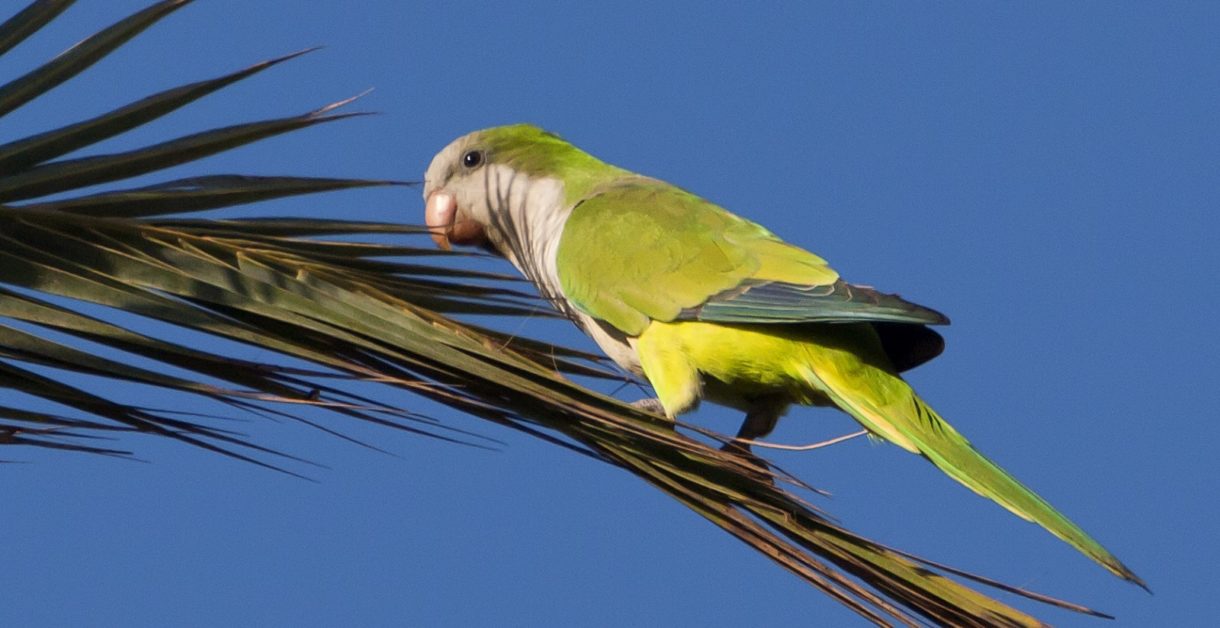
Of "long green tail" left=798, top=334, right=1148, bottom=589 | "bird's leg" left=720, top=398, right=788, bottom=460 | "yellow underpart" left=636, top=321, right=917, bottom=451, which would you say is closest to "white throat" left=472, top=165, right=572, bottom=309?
"yellow underpart" left=636, top=321, right=917, bottom=451

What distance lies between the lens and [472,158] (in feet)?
16.1

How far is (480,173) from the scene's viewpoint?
4.85 metres

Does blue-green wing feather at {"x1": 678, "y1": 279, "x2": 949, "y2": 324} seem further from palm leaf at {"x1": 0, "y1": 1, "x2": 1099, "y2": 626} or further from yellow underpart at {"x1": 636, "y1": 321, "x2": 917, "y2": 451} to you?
palm leaf at {"x1": 0, "y1": 1, "x2": 1099, "y2": 626}

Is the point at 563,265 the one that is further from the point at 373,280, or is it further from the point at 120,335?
the point at 120,335

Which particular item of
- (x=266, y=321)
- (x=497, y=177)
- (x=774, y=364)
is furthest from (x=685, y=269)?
(x=266, y=321)

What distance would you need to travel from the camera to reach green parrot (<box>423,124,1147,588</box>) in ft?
12.0

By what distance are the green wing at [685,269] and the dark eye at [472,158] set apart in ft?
1.80

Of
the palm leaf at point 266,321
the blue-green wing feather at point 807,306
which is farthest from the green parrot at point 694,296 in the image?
the palm leaf at point 266,321

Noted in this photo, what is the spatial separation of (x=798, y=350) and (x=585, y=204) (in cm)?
110

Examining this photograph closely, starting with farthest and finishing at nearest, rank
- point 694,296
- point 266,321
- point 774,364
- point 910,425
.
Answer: point 694,296 → point 774,364 → point 910,425 → point 266,321

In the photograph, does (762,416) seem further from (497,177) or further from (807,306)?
(497,177)

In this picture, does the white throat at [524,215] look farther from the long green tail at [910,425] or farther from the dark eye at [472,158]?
the long green tail at [910,425]

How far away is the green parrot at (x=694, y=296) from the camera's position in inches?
144

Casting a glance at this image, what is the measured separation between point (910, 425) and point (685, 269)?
1.00 meters
